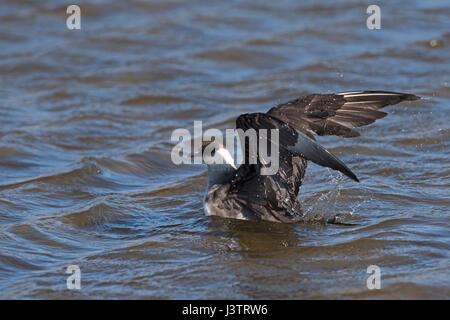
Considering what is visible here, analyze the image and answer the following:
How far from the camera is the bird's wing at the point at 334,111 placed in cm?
725

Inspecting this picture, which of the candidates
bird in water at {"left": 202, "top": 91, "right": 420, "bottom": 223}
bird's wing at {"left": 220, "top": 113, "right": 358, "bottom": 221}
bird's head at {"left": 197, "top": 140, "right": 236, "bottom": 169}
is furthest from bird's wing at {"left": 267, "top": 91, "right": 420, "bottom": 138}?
bird's head at {"left": 197, "top": 140, "right": 236, "bottom": 169}

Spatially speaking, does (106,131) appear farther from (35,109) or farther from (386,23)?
(386,23)

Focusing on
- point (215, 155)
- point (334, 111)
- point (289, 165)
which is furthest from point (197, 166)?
point (334, 111)

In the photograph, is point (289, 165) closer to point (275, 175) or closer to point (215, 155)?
point (275, 175)

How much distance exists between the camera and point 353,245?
6973mm

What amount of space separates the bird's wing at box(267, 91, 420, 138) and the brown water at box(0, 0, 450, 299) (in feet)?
3.20

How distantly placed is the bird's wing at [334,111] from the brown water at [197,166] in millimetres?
974

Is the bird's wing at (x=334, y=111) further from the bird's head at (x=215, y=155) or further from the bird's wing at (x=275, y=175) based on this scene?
the bird's head at (x=215, y=155)

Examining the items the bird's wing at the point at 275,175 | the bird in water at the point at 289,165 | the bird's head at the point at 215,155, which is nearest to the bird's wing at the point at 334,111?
the bird in water at the point at 289,165

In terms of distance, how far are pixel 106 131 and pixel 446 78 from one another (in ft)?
17.9

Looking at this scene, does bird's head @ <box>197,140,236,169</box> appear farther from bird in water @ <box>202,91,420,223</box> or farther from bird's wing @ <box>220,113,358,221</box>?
bird's wing @ <box>220,113,358,221</box>

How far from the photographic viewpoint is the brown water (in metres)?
6.58

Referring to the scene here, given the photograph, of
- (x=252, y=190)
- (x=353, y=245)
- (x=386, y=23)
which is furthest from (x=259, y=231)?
(x=386, y=23)

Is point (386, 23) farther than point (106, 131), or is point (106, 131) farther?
point (386, 23)
